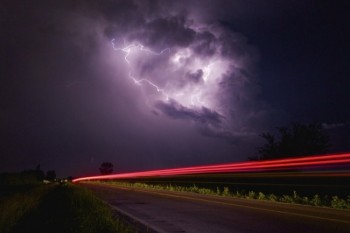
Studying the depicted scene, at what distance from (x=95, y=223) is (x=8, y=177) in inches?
3019

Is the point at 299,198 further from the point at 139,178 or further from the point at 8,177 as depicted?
the point at 8,177

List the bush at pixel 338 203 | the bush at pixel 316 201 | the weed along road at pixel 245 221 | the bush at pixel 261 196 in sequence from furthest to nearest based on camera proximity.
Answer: the bush at pixel 261 196 < the bush at pixel 316 201 < the bush at pixel 338 203 < the weed along road at pixel 245 221

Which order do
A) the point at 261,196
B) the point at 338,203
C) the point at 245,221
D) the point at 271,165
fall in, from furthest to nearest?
1. the point at 271,165
2. the point at 261,196
3. the point at 338,203
4. the point at 245,221

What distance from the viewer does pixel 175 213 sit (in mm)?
14938

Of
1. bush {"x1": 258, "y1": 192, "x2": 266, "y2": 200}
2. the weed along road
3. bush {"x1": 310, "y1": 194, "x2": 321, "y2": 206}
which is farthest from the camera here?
bush {"x1": 258, "y1": 192, "x2": 266, "y2": 200}

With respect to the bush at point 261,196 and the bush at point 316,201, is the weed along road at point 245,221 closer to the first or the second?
the bush at point 316,201

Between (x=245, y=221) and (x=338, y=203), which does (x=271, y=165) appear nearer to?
(x=338, y=203)


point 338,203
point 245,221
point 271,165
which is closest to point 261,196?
point 271,165

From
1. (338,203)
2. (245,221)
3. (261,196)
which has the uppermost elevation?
(261,196)

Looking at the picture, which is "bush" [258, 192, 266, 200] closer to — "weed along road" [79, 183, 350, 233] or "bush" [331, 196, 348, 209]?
"bush" [331, 196, 348, 209]

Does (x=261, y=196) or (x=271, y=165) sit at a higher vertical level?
(x=271, y=165)

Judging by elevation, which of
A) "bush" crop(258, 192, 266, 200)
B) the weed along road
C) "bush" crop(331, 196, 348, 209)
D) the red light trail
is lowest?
the weed along road

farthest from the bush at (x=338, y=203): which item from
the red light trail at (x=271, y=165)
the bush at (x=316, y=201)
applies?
the red light trail at (x=271, y=165)

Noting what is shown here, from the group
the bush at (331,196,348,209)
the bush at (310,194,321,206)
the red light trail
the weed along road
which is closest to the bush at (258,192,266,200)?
the red light trail
